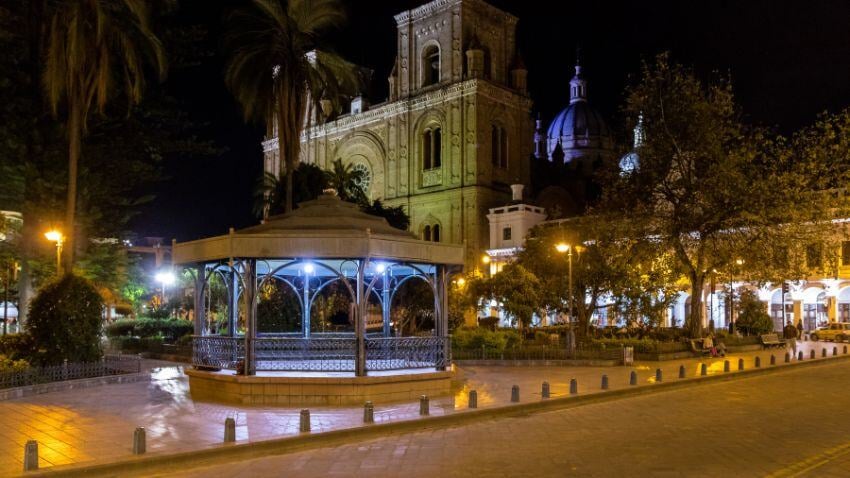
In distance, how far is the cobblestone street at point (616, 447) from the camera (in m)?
9.13

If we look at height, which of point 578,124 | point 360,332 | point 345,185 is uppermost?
point 578,124

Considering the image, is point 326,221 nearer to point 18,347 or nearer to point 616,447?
point 616,447

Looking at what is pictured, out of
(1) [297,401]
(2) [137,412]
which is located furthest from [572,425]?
(2) [137,412]

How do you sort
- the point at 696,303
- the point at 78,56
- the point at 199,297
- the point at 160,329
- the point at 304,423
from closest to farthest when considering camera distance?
the point at 304,423 < the point at 199,297 < the point at 78,56 < the point at 696,303 < the point at 160,329

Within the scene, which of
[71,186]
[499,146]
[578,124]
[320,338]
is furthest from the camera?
[578,124]

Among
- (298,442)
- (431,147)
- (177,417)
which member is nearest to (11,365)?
(177,417)

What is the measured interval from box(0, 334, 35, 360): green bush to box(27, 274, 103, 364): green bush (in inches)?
8.9

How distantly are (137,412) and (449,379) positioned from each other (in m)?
6.27

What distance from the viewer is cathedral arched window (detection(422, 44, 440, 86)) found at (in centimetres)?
6312

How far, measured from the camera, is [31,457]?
8812mm

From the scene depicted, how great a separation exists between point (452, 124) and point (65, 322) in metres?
45.1

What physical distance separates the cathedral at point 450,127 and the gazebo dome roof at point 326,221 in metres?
40.2

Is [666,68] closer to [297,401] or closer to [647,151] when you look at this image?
[647,151]

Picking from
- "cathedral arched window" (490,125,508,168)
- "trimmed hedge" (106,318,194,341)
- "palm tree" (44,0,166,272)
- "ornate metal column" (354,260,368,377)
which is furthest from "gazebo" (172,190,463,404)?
"cathedral arched window" (490,125,508,168)
